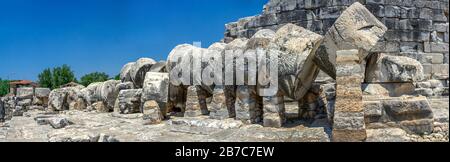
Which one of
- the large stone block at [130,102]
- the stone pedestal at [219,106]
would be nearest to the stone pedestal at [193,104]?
the stone pedestal at [219,106]

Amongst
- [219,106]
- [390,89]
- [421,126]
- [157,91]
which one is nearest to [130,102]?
[157,91]

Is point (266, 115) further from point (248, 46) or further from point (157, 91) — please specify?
point (157, 91)

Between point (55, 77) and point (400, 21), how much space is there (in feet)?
129

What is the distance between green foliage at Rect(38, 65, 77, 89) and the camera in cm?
4144

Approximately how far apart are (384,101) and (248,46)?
2542mm

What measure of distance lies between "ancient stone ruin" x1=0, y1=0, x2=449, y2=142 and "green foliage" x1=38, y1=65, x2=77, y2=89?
1323 inches

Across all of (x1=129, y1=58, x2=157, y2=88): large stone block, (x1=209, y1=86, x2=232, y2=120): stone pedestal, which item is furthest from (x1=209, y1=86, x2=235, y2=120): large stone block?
(x1=129, y1=58, x2=157, y2=88): large stone block

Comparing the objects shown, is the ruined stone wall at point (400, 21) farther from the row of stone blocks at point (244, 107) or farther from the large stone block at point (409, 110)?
the large stone block at point (409, 110)

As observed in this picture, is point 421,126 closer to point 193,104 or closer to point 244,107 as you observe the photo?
point 244,107

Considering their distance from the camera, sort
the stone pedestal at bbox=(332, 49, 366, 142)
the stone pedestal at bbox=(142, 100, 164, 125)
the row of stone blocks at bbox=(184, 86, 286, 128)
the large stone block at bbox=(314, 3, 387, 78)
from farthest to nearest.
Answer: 1. the stone pedestal at bbox=(142, 100, 164, 125)
2. the row of stone blocks at bbox=(184, 86, 286, 128)
3. the large stone block at bbox=(314, 3, 387, 78)
4. the stone pedestal at bbox=(332, 49, 366, 142)

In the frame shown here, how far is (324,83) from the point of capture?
765 cm

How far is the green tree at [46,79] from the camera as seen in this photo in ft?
136

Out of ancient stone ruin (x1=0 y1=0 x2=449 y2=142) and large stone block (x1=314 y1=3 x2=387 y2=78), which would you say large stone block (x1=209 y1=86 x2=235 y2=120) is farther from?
large stone block (x1=314 y1=3 x2=387 y2=78)

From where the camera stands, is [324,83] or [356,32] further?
[324,83]
